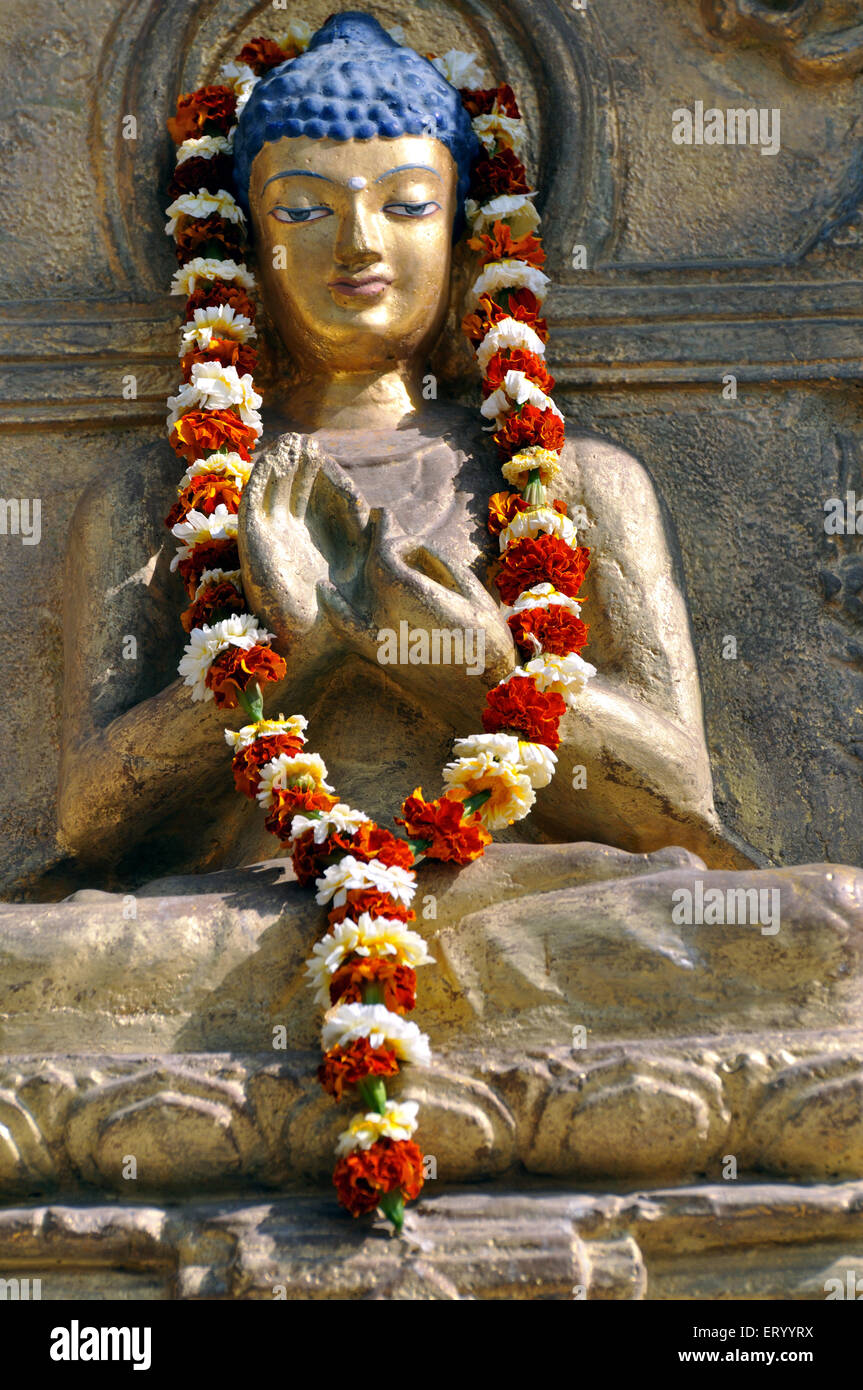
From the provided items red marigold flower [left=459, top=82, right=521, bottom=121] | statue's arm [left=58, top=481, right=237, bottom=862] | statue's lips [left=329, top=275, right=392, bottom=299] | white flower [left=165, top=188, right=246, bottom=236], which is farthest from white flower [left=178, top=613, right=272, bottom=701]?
red marigold flower [left=459, top=82, right=521, bottom=121]

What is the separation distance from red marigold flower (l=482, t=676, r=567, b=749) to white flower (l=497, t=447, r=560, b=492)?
0.62 m

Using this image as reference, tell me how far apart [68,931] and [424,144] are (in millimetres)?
2124

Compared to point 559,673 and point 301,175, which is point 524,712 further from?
point 301,175

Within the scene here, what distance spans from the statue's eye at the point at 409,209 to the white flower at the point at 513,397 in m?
0.46

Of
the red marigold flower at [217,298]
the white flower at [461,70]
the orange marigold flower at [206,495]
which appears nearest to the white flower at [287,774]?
the orange marigold flower at [206,495]

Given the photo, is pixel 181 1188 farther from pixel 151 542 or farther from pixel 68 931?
pixel 151 542

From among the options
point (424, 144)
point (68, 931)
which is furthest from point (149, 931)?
point (424, 144)

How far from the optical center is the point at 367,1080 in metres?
3.29

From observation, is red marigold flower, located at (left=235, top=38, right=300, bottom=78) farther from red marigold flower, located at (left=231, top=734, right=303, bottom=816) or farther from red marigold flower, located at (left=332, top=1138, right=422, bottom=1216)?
red marigold flower, located at (left=332, top=1138, right=422, bottom=1216)

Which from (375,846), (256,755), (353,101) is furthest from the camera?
(353,101)

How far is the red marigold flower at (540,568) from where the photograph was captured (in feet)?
13.6

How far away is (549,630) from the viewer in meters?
4.04

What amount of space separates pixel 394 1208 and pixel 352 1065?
0.80 ft

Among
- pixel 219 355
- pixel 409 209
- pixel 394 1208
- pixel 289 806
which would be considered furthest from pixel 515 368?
pixel 394 1208
